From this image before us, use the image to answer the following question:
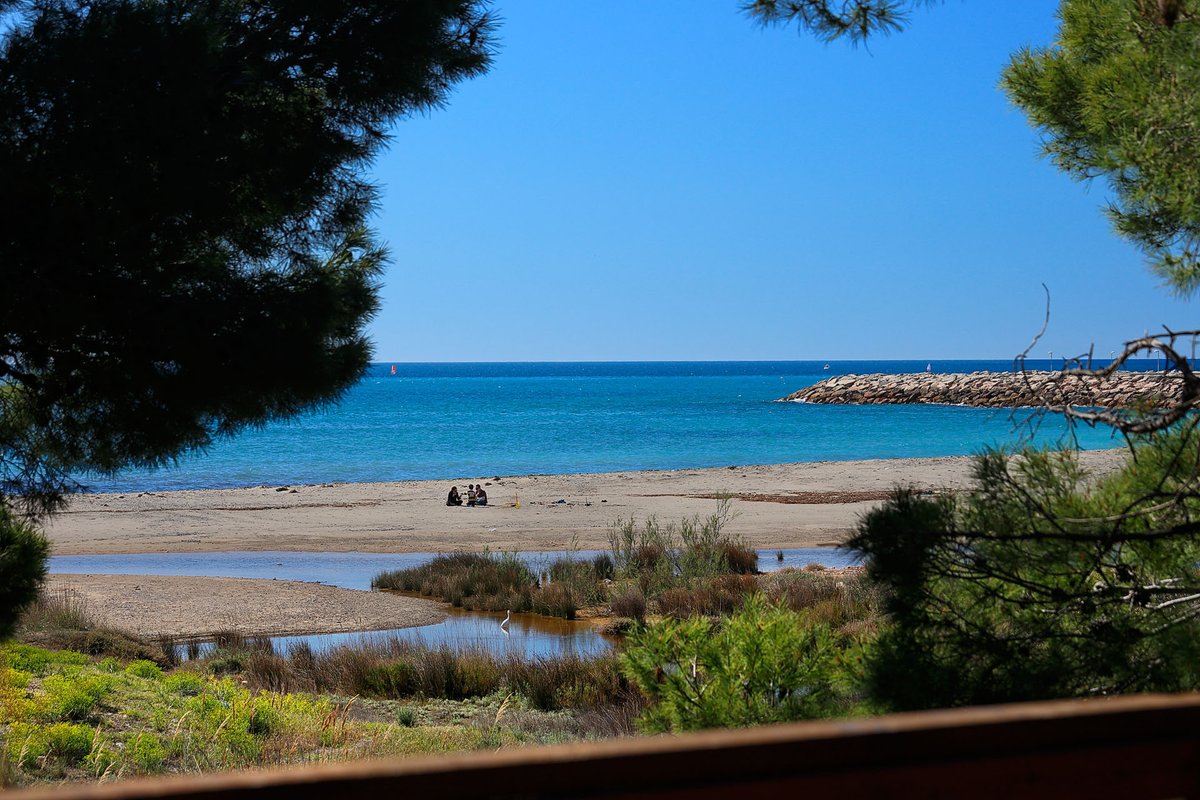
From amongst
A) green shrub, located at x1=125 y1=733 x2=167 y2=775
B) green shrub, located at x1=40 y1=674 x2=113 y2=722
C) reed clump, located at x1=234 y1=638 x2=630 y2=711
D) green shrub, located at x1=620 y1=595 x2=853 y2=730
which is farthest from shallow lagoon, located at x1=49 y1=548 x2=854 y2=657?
green shrub, located at x1=620 y1=595 x2=853 y2=730

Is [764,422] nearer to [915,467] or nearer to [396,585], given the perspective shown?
[915,467]

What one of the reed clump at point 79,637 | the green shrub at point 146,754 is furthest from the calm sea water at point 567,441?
the green shrub at point 146,754

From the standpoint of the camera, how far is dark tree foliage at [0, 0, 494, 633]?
4523mm

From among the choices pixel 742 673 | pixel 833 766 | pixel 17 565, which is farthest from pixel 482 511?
pixel 833 766

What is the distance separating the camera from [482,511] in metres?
26.8

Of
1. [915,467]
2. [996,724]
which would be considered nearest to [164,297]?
[996,724]

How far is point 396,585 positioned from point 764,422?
2170 inches

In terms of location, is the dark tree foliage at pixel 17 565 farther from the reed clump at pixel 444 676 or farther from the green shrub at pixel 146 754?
the reed clump at pixel 444 676

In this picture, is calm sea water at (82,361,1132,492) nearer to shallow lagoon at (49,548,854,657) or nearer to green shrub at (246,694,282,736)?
shallow lagoon at (49,548,854,657)

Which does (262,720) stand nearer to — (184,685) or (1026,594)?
(184,685)

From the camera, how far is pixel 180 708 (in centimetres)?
760

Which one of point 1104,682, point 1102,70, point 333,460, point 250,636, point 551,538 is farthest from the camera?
point 333,460

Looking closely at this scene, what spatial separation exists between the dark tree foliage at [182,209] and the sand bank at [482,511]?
1274 centimetres

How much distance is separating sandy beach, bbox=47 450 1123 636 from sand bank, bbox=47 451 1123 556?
5 cm
